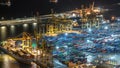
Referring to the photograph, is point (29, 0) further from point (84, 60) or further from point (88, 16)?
point (84, 60)

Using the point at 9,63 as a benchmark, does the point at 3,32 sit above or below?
below

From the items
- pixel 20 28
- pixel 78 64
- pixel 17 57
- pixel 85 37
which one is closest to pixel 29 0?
pixel 20 28

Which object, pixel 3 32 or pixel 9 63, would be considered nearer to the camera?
pixel 9 63

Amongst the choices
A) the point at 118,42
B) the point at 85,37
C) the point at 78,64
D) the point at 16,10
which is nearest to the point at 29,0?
the point at 16,10

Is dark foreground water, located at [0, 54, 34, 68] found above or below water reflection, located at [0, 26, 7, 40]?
above

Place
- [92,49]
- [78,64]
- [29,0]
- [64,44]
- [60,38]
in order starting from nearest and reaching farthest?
[78,64] → [92,49] → [64,44] → [60,38] → [29,0]

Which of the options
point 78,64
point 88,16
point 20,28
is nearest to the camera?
point 78,64

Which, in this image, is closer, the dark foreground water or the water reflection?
the dark foreground water

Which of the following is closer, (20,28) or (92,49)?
(92,49)

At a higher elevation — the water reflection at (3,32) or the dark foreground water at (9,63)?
the dark foreground water at (9,63)

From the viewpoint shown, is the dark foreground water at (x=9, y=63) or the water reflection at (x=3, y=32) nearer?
the dark foreground water at (x=9, y=63)
